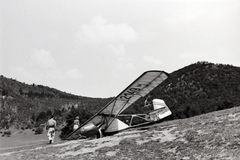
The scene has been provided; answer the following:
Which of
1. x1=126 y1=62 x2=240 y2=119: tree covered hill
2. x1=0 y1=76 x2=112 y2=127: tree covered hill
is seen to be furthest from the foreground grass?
x1=126 y1=62 x2=240 y2=119: tree covered hill

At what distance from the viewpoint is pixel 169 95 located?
58094mm

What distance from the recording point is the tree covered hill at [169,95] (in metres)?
50.8

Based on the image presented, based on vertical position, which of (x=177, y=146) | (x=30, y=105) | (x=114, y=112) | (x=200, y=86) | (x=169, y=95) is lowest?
(x=177, y=146)

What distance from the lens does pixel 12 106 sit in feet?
198

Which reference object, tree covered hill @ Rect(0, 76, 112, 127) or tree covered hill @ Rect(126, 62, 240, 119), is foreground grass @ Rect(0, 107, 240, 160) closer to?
tree covered hill @ Rect(0, 76, 112, 127)

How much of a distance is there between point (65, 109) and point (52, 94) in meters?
21.8

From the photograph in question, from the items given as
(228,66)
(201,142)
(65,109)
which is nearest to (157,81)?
(201,142)

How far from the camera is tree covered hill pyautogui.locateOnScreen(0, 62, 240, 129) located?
167 ft

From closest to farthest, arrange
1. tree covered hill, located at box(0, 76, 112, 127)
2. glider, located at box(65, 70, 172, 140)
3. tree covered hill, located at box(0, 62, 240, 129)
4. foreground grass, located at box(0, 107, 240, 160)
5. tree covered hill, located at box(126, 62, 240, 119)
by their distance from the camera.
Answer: foreground grass, located at box(0, 107, 240, 160) < glider, located at box(65, 70, 172, 140) < tree covered hill, located at box(126, 62, 240, 119) < tree covered hill, located at box(0, 62, 240, 129) < tree covered hill, located at box(0, 76, 112, 127)

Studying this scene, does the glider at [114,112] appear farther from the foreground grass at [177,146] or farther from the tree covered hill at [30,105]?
the tree covered hill at [30,105]

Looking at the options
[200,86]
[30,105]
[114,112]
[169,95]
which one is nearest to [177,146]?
[114,112]

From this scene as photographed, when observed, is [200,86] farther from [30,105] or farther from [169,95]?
[30,105]

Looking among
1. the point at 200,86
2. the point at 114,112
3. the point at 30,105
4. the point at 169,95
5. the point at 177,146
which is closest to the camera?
the point at 177,146

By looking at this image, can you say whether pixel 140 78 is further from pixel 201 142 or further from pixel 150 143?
pixel 201 142
